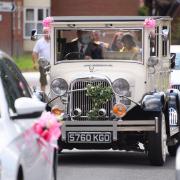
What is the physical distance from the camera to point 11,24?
59469 mm

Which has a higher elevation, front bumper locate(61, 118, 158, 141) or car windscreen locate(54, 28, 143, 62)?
car windscreen locate(54, 28, 143, 62)

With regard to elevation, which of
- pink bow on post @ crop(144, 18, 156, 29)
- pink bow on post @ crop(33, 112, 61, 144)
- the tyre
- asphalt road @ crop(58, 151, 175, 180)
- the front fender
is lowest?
asphalt road @ crop(58, 151, 175, 180)

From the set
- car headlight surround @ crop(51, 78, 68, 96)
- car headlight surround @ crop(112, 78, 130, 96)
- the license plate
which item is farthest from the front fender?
car headlight surround @ crop(51, 78, 68, 96)

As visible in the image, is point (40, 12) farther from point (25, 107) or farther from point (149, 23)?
point (25, 107)

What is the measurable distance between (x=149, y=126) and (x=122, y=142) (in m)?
0.52

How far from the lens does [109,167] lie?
13859 mm

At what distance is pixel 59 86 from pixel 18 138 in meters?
6.72

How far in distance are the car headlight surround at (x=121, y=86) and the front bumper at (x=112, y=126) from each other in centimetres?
51

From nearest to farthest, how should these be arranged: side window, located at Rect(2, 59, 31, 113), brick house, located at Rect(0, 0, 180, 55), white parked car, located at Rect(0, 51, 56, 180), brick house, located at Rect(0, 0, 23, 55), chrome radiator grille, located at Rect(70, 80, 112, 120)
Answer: white parked car, located at Rect(0, 51, 56, 180)
side window, located at Rect(2, 59, 31, 113)
chrome radiator grille, located at Rect(70, 80, 112, 120)
brick house, located at Rect(0, 0, 23, 55)
brick house, located at Rect(0, 0, 180, 55)

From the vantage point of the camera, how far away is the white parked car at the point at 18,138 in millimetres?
7008

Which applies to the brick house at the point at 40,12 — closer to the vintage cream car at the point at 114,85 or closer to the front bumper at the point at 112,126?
the vintage cream car at the point at 114,85

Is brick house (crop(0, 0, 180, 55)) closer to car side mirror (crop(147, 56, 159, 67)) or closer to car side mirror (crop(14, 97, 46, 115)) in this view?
car side mirror (crop(147, 56, 159, 67))

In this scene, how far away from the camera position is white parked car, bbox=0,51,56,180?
701cm

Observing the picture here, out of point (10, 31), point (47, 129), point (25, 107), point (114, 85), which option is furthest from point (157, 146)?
point (10, 31)
